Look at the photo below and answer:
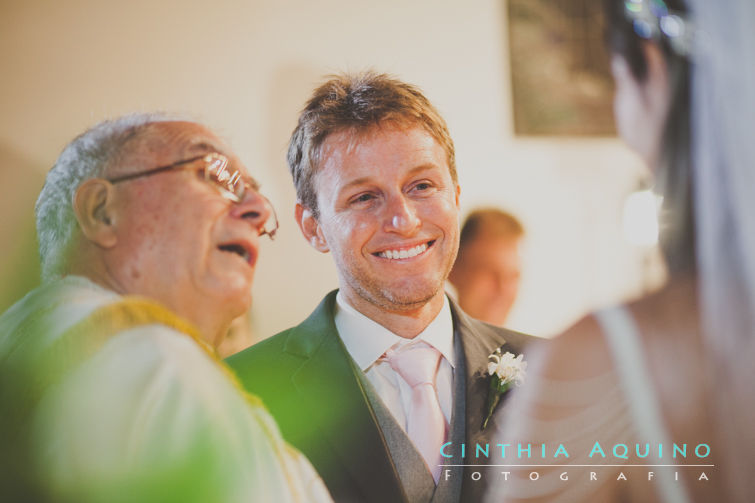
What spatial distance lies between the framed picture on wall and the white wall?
0.16 feet

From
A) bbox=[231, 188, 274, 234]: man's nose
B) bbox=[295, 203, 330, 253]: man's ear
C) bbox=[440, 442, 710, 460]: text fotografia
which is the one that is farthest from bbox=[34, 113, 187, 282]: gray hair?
bbox=[440, 442, 710, 460]: text fotografia

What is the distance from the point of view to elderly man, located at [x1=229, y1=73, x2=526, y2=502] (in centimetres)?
157

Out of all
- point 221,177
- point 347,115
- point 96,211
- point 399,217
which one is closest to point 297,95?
point 347,115

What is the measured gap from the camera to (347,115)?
1.62 m

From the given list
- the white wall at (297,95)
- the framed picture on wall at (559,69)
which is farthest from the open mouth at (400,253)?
the framed picture on wall at (559,69)

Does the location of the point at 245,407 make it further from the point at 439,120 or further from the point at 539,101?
the point at 539,101

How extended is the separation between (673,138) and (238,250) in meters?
1.38

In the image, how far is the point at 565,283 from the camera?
1893 mm

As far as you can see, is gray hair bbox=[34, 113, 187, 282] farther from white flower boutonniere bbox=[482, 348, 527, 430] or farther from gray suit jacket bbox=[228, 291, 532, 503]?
white flower boutonniere bbox=[482, 348, 527, 430]

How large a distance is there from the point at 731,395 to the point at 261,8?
180 centimetres

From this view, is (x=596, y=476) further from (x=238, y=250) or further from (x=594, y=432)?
(x=238, y=250)

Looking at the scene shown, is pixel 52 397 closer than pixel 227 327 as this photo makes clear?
Yes

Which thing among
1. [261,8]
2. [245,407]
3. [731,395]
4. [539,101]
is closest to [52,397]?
[245,407]

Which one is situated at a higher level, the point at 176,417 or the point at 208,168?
the point at 208,168
